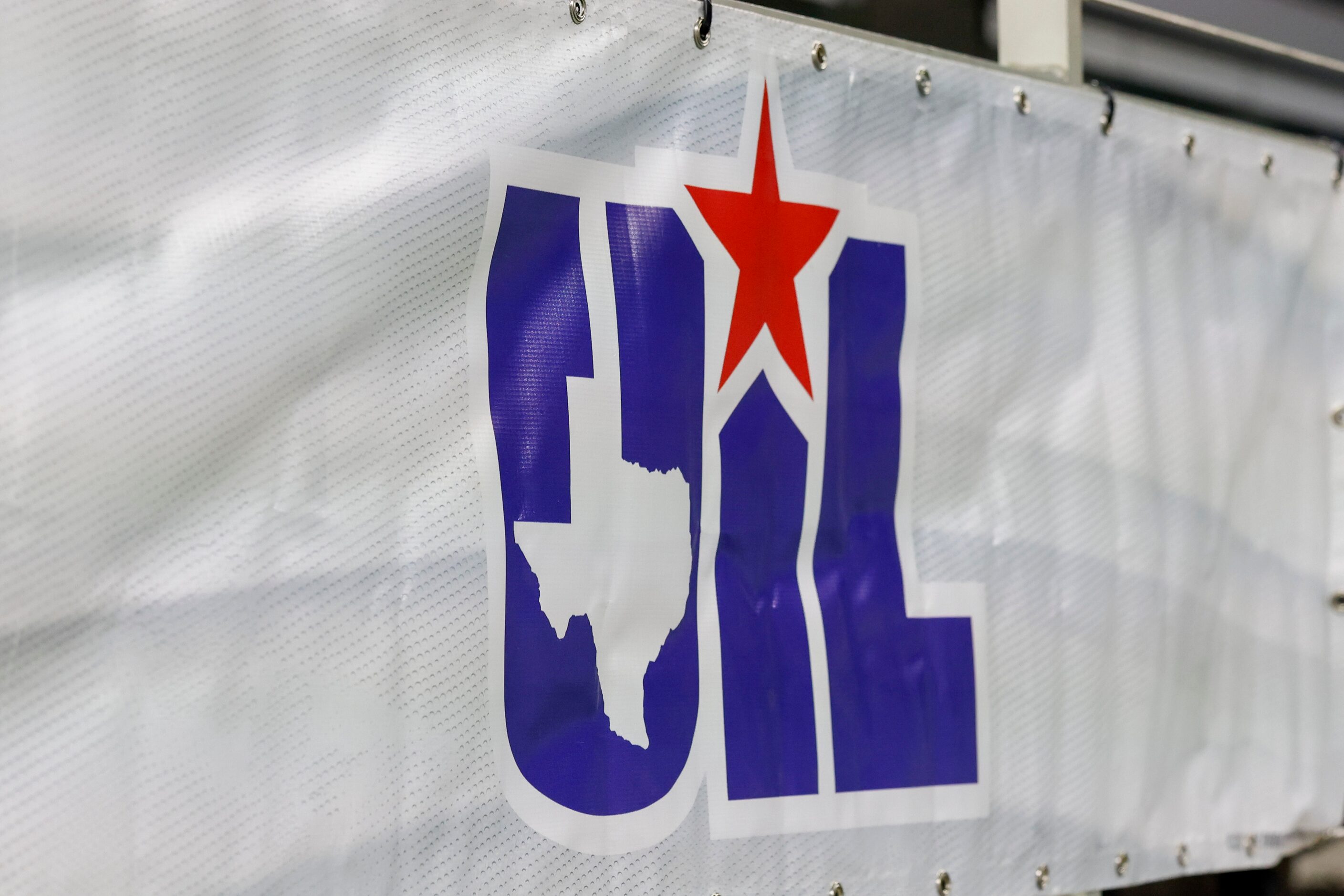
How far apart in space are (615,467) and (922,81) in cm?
52

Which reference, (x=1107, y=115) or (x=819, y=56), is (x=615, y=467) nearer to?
(x=819, y=56)

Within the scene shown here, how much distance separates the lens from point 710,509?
1.02m

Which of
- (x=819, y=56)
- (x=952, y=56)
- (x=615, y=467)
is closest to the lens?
(x=615, y=467)

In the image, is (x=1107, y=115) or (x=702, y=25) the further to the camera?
(x=1107, y=115)

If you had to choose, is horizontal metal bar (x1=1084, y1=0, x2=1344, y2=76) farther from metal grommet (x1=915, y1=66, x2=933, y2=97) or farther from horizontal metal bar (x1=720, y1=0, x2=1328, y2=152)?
metal grommet (x1=915, y1=66, x2=933, y2=97)

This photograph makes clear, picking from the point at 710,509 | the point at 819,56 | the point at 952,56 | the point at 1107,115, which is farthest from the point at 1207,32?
the point at 710,509

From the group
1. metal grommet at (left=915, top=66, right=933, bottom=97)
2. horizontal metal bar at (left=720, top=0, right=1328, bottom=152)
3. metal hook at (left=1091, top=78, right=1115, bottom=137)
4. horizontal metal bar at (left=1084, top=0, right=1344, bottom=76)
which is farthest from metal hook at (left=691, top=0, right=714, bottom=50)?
horizontal metal bar at (left=1084, top=0, right=1344, bottom=76)

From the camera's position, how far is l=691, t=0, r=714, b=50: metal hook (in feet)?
3.43

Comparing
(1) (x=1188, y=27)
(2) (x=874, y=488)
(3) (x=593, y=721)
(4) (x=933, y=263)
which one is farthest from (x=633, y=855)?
(1) (x=1188, y=27)

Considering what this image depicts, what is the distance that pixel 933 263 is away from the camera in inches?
46.8

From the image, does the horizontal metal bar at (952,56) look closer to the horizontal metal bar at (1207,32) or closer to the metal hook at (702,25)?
the metal hook at (702,25)

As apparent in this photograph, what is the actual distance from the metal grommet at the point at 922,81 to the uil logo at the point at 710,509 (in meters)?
0.14

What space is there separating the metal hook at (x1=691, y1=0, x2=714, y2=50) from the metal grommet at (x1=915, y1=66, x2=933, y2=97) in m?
0.25

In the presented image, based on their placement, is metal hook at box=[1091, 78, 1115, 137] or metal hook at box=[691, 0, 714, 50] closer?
metal hook at box=[691, 0, 714, 50]
